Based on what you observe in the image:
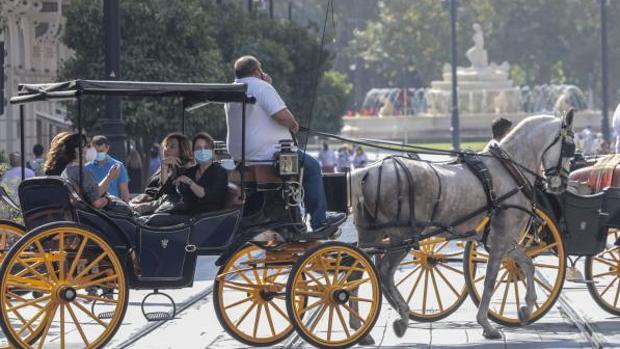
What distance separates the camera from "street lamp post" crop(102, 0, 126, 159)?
73.4 ft

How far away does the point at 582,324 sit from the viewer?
47.6ft

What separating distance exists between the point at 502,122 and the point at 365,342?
13.2ft

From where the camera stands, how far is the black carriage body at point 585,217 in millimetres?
15008

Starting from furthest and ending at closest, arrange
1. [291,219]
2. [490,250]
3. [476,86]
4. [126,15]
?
1. [476,86]
2. [126,15]
3. [490,250]
4. [291,219]

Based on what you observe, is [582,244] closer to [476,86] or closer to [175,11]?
[175,11]

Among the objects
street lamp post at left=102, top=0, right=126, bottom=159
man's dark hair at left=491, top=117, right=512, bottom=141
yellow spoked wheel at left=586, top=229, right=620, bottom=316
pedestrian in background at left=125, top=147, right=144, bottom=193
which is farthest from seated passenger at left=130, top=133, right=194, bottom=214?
pedestrian in background at left=125, top=147, right=144, bottom=193

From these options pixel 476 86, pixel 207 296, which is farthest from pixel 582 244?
pixel 476 86

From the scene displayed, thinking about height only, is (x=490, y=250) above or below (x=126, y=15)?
below

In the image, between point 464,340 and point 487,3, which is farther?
point 487,3

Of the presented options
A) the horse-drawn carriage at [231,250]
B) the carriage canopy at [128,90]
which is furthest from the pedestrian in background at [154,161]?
the carriage canopy at [128,90]

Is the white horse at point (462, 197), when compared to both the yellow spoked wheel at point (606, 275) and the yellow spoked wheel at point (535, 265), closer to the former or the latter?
the yellow spoked wheel at point (535, 265)

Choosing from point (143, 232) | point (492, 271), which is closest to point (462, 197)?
point (492, 271)

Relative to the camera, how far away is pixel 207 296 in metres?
17.9

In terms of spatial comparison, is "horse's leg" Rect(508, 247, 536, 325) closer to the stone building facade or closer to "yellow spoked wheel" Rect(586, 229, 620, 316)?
"yellow spoked wheel" Rect(586, 229, 620, 316)
